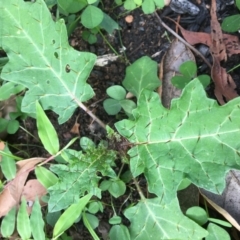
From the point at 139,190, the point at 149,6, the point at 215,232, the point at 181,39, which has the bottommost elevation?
the point at 215,232

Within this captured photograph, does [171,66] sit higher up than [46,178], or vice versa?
[171,66]

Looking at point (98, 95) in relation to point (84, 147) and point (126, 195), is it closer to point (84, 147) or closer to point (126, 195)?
point (84, 147)

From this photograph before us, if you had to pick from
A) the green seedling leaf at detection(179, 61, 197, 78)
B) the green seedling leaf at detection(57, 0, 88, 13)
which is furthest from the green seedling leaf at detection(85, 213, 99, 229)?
the green seedling leaf at detection(57, 0, 88, 13)

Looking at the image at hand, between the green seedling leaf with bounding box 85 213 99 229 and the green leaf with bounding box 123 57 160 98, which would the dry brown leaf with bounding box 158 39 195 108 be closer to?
the green leaf with bounding box 123 57 160 98

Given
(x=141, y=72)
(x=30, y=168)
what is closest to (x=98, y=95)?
(x=141, y=72)

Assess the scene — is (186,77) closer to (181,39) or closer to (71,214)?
(181,39)

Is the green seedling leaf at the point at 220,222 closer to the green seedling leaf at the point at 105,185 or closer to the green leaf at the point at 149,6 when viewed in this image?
the green seedling leaf at the point at 105,185

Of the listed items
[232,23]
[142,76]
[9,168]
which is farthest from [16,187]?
[232,23]
